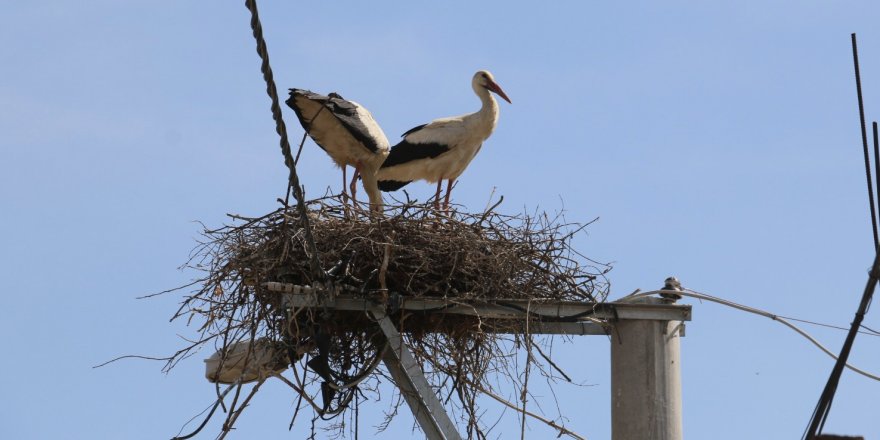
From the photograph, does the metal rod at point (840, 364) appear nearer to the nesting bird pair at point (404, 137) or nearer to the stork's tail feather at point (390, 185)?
the nesting bird pair at point (404, 137)

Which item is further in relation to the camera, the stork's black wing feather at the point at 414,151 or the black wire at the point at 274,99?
the stork's black wing feather at the point at 414,151

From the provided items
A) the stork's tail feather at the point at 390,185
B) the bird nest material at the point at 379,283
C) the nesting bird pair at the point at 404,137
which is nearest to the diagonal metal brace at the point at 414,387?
the bird nest material at the point at 379,283

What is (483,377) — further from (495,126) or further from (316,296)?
(495,126)

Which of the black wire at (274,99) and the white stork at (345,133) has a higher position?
the white stork at (345,133)

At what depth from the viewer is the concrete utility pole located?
20.4ft

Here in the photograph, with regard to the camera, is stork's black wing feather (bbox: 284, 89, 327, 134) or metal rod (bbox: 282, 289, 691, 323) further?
stork's black wing feather (bbox: 284, 89, 327, 134)

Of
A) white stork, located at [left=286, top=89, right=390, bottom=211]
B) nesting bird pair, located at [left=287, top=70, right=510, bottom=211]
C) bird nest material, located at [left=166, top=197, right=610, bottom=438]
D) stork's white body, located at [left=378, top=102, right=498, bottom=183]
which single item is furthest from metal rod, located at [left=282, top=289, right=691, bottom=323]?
stork's white body, located at [left=378, top=102, right=498, bottom=183]

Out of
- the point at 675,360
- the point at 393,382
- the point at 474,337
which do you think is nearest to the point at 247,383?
the point at 393,382

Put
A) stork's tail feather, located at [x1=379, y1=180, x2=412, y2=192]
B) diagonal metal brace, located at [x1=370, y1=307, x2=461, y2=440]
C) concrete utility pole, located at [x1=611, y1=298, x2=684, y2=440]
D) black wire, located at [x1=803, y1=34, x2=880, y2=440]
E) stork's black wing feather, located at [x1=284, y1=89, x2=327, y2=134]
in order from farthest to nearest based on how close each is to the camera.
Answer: stork's tail feather, located at [x1=379, y1=180, x2=412, y2=192]
stork's black wing feather, located at [x1=284, y1=89, x2=327, y2=134]
diagonal metal brace, located at [x1=370, y1=307, x2=461, y2=440]
concrete utility pole, located at [x1=611, y1=298, x2=684, y2=440]
black wire, located at [x1=803, y1=34, x2=880, y2=440]

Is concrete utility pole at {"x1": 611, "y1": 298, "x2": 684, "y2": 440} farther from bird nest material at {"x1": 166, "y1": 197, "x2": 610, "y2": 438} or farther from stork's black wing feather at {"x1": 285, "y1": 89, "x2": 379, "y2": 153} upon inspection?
stork's black wing feather at {"x1": 285, "y1": 89, "x2": 379, "y2": 153}

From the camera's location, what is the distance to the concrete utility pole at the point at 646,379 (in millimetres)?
6207

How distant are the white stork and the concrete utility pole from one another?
16.7ft

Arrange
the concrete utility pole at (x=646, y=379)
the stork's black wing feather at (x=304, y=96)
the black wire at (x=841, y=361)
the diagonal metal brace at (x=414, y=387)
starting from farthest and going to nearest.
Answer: the stork's black wing feather at (x=304, y=96) < the diagonal metal brace at (x=414, y=387) < the concrete utility pole at (x=646, y=379) < the black wire at (x=841, y=361)

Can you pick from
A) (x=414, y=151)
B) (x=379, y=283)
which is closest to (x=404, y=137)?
(x=414, y=151)
